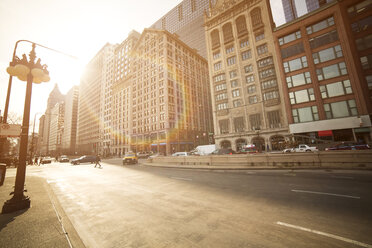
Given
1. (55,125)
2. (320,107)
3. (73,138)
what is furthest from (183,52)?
(55,125)

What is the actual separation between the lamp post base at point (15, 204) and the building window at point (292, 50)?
44166mm

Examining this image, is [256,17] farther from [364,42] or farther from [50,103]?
[50,103]

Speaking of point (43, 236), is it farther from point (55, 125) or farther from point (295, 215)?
point (55, 125)

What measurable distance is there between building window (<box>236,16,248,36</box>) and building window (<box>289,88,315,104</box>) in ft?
73.3

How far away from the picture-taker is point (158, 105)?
59688 millimetres

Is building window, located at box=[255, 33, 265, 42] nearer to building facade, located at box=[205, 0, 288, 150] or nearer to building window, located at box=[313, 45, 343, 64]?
building facade, located at box=[205, 0, 288, 150]

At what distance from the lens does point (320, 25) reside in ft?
102

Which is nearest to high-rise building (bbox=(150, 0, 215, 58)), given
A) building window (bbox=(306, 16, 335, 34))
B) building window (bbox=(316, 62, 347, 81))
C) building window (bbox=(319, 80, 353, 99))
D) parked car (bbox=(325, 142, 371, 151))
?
building window (bbox=(306, 16, 335, 34))

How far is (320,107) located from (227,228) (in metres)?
36.0

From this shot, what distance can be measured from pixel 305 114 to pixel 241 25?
30.3 metres

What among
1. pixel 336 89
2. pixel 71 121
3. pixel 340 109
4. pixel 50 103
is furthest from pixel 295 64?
pixel 50 103

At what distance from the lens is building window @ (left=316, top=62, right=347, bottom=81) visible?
91.9 feet

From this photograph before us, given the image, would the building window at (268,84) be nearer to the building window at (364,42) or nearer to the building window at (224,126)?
the building window at (224,126)

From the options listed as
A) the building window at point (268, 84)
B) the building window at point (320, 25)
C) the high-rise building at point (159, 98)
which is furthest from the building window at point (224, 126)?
the building window at point (320, 25)
